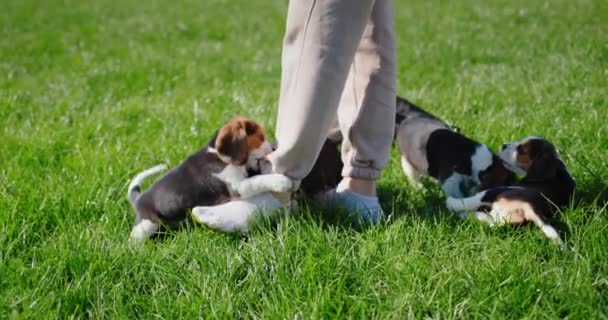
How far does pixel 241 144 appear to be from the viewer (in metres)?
3.30

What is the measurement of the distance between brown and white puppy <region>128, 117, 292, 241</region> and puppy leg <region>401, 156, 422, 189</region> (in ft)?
3.55

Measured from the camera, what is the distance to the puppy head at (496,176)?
3773mm

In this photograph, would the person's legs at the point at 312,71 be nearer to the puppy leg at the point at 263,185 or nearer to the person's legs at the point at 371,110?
the puppy leg at the point at 263,185

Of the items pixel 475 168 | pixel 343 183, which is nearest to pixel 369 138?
pixel 343 183

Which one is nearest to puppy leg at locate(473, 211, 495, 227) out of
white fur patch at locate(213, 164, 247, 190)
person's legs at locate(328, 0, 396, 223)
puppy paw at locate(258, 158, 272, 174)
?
person's legs at locate(328, 0, 396, 223)

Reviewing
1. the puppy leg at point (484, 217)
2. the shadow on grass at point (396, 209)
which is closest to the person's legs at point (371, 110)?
the shadow on grass at point (396, 209)

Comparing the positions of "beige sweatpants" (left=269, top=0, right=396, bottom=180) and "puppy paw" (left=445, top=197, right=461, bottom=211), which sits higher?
"beige sweatpants" (left=269, top=0, right=396, bottom=180)

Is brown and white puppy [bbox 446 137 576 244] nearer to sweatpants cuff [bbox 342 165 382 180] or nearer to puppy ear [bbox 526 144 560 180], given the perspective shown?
puppy ear [bbox 526 144 560 180]

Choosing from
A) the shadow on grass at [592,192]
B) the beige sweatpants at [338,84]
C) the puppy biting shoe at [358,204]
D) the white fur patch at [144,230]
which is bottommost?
the white fur patch at [144,230]

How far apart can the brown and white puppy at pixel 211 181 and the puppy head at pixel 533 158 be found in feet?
4.40

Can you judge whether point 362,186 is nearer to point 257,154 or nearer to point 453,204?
point 453,204

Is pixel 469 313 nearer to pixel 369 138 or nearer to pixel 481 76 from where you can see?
pixel 369 138

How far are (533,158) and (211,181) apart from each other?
1685 mm

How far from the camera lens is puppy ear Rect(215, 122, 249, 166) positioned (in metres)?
3.28
